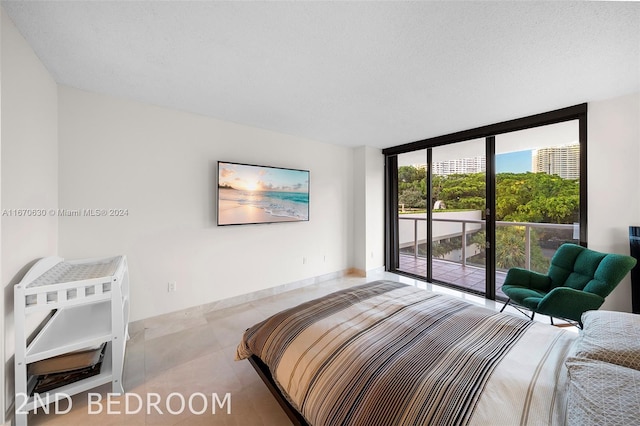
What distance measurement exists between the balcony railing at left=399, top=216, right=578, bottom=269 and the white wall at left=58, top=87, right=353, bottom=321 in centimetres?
231

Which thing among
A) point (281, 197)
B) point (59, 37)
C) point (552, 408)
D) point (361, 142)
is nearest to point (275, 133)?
point (281, 197)

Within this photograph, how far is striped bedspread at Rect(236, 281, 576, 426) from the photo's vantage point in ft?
3.13

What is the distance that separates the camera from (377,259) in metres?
4.66

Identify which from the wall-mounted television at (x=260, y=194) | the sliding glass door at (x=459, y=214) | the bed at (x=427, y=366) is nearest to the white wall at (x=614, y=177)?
the sliding glass door at (x=459, y=214)

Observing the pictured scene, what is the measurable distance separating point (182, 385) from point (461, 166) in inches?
170

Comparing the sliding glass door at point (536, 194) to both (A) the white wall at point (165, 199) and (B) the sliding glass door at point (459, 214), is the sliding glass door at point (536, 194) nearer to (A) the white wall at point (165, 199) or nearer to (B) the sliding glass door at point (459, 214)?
(B) the sliding glass door at point (459, 214)

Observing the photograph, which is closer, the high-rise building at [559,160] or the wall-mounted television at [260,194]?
the high-rise building at [559,160]

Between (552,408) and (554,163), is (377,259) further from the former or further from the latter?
(552,408)

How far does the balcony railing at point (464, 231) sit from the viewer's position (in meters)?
3.12

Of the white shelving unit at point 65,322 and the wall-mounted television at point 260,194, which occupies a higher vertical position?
the wall-mounted television at point 260,194

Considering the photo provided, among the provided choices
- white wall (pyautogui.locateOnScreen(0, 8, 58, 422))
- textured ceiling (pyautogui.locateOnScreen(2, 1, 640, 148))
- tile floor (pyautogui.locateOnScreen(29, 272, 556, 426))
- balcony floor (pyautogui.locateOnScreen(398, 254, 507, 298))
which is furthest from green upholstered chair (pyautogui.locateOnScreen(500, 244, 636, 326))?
white wall (pyautogui.locateOnScreen(0, 8, 58, 422))

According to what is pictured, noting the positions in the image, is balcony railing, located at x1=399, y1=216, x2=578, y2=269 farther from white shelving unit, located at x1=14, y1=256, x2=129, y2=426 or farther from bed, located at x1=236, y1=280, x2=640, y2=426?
white shelving unit, located at x1=14, y1=256, x2=129, y2=426

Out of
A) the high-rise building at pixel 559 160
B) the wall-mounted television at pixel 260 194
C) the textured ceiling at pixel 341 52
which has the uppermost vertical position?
the textured ceiling at pixel 341 52

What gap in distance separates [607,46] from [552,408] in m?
2.28
